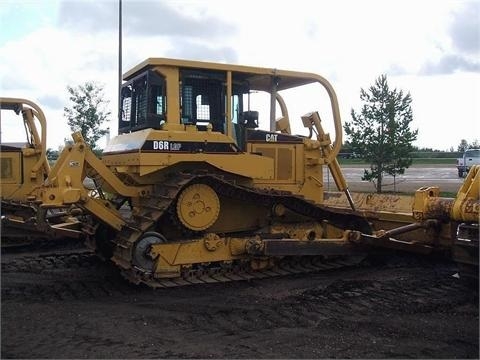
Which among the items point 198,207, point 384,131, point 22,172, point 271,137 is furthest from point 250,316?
point 384,131

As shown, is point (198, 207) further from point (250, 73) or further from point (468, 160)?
point (468, 160)

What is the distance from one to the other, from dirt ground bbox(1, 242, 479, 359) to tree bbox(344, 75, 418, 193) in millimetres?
10730

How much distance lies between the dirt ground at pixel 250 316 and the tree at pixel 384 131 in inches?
422

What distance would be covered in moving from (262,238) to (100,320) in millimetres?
2803

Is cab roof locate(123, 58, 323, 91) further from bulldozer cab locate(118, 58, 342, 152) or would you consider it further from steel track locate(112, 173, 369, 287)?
steel track locate(112, 173, 369, 287)

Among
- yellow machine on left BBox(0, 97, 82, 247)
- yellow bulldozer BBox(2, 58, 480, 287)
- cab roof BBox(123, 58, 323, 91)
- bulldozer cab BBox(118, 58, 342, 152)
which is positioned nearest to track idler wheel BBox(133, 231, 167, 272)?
yellow bulldozer BBox(2, 58, 480, 287)

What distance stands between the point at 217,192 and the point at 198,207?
0.39 metres

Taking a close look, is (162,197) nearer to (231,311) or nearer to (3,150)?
(231,311)

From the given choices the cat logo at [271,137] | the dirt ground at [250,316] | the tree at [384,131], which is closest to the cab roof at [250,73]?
the cat logo at [271,137]

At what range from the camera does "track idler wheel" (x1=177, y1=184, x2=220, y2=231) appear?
25.3 feet

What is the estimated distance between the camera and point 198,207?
783cm

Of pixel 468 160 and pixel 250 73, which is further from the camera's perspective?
pixel 468 160

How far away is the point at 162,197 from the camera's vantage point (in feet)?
25.2

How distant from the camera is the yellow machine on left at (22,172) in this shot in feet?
35.0
